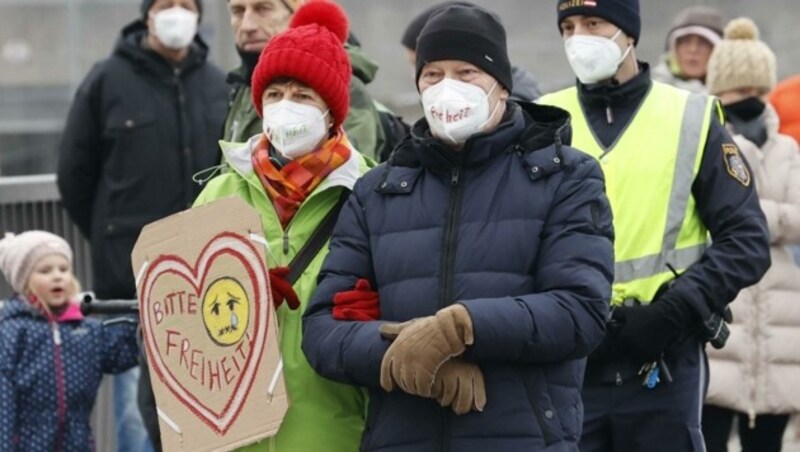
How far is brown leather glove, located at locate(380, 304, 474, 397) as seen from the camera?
17.8 ft

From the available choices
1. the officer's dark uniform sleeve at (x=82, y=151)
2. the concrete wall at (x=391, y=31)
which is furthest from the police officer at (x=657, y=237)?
the concrete wall at (x=391, y=31)

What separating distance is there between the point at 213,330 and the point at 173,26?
351 cm

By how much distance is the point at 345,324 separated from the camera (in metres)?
5.73

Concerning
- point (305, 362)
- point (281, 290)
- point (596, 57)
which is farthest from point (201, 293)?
Result: point (596, 57)

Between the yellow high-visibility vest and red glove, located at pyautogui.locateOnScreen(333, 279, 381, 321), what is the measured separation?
1.24 metres

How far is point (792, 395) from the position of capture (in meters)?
8.77

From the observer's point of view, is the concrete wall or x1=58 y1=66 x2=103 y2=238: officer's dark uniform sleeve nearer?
x1=58 y1=66 x2=103 y2=238: officer's dark uniform sleeve

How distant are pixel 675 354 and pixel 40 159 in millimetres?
8336

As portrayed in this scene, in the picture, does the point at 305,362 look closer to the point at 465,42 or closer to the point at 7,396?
the point at 465,42

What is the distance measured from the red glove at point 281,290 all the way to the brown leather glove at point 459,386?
2.07ft

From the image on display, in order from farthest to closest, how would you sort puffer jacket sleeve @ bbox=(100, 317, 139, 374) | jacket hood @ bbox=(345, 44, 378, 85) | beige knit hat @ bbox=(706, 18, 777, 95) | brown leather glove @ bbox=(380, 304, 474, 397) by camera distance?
beige knit hat @ bbox=(706, 18, 777, 95)
puffer jacket sleeve @ bbox=(100, 317, 139, 374)
jacket hood @ bbox=(345, 44, 378, 85)
brown leather glove @ bbox=(380, 304, 474, 397)

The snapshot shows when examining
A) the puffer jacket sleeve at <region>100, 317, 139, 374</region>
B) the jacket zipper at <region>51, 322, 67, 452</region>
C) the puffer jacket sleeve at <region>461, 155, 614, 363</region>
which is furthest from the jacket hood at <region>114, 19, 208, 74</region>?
the puffer jacket sleeve at <region>461, 155, 614, 363</region>

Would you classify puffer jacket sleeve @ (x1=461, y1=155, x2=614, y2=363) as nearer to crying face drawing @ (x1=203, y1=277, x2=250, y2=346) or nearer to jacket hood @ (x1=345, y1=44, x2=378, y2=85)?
crying face drawing @ (x1=203, y1=277, x2=250, y2=346)

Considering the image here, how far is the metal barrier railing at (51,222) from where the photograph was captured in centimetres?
1003
